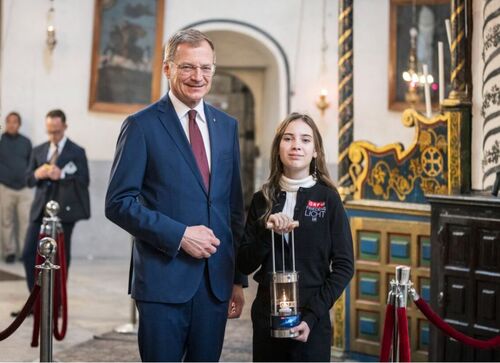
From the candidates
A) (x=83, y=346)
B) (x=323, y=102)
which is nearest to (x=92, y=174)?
(x=323, y=102)

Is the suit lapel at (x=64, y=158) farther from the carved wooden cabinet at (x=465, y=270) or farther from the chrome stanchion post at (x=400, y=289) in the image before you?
the chrome stanchion post at (x=400, y=289)

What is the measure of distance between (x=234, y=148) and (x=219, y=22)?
32.9 ft

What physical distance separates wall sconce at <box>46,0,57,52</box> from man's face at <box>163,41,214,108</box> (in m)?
9.90

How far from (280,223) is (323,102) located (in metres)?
9.84

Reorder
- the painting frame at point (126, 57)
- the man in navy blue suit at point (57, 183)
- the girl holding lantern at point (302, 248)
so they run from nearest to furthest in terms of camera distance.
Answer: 1. the girl holding lantern at point (302, 248)
2. the man in navy blue suit at point (57, 183)
3. the painting frame at point (126, 57)

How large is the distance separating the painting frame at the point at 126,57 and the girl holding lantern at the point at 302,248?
32.2ft

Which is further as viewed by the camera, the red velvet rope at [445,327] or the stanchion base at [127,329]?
the stanchion base at [127,329]

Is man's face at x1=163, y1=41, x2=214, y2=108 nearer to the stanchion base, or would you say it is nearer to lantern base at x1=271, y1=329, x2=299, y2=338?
lantern base at x1=271, y1=329, x2=299, y2=338

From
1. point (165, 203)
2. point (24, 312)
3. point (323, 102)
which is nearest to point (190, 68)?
point (165, 203)

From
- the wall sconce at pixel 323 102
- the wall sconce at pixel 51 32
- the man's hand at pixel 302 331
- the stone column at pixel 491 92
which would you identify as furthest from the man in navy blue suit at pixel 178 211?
the wall sconce at pixel 51 32

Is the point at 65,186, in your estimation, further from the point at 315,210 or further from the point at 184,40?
the point at 184,40

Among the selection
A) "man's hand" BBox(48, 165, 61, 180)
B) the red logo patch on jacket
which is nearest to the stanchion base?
"man's hand" BBox(48, 165, 61, 180)

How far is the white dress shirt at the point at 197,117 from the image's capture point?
3879 millimetres

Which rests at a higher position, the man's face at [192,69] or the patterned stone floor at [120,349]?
the man's face at [192,69]
